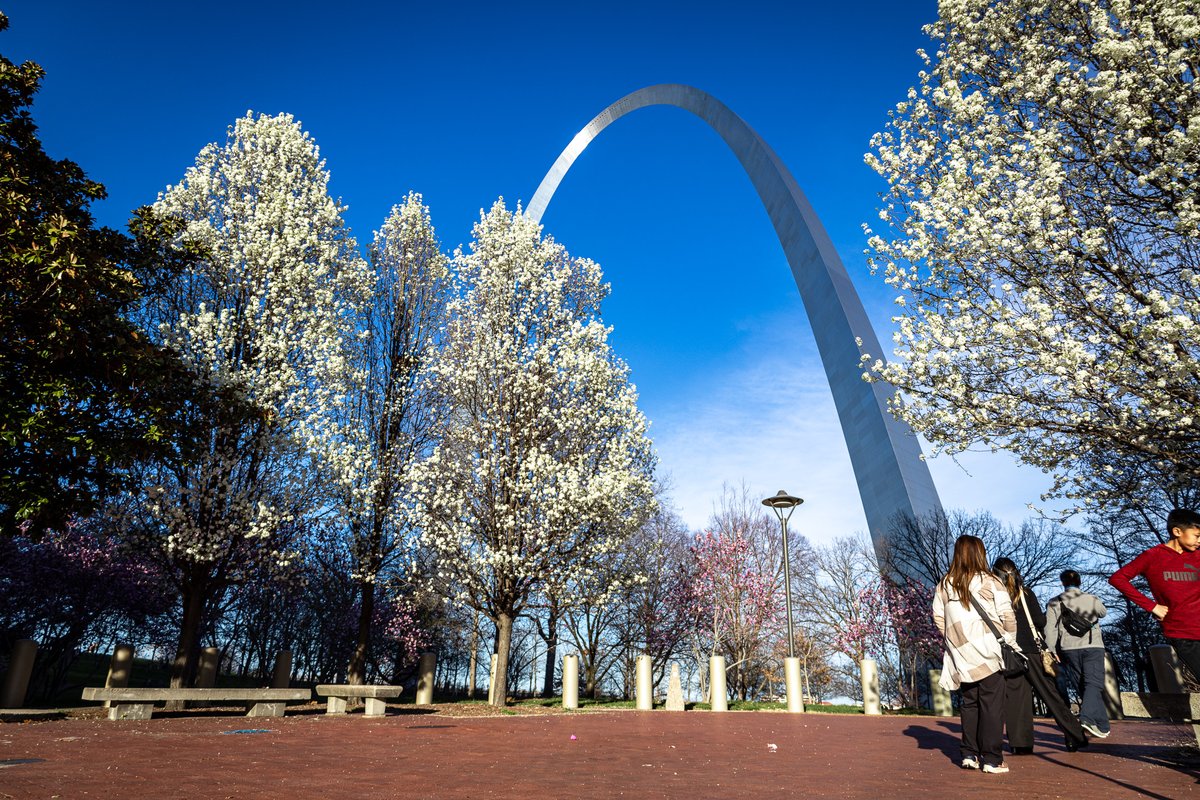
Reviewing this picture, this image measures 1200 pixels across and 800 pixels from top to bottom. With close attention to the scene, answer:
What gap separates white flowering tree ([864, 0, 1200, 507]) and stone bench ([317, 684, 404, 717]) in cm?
1107

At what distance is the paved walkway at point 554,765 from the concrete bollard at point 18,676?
646 cm

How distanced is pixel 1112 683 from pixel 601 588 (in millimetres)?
14641

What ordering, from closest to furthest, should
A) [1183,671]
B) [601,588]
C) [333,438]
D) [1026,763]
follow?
1. [1183,671]
2. [1026,763]
3. [333,438]
4. [601,588]

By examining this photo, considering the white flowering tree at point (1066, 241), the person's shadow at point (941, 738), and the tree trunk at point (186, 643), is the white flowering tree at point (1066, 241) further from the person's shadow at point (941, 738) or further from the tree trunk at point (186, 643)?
the tree trunk at point (186, 643)

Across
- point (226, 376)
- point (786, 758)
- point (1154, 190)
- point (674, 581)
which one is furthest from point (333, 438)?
point (674, 581)

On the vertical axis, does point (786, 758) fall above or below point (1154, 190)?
below

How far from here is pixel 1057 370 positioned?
25.9ft

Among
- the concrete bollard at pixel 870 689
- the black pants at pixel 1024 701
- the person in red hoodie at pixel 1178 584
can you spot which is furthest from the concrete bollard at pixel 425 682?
the person in red hoodie at pixel 1178 584

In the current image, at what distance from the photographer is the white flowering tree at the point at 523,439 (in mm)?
17500

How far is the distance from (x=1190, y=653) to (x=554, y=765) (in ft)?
16.6

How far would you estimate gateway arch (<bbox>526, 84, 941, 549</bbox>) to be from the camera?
2878 cm

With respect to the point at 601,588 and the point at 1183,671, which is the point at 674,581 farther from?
the point at 1183,671

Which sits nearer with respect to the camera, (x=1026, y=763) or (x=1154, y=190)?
(x=1026, y=763)

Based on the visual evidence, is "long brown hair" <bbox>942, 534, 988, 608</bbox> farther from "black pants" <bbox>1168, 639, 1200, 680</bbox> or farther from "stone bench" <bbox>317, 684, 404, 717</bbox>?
"stone bench" <bbox>317, 684, 404, 717</bbox>
